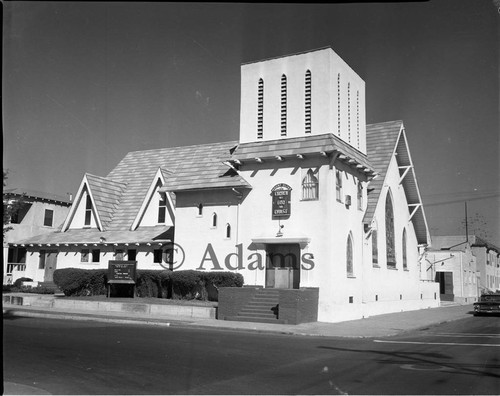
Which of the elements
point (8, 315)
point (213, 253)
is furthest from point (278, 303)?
point (8, 315)

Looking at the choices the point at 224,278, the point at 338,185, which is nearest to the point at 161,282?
the point at 224,278

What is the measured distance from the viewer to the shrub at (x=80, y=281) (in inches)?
1142

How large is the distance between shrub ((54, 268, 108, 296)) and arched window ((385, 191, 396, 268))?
17.3 meters

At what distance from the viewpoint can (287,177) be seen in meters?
26.8

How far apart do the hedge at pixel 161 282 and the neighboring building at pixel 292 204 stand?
108cm

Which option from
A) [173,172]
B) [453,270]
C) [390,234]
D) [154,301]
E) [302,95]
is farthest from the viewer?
[453,270]

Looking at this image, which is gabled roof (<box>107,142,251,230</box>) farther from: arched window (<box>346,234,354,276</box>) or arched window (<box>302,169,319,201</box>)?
arched window (<box>346,234,354,276</box>)

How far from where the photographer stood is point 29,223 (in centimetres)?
3912

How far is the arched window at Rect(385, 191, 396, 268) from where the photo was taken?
3431cm

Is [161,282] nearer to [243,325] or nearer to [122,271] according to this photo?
[122,271]

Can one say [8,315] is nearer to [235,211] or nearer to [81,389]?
[235,211]

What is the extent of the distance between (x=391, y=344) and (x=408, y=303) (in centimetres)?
2127

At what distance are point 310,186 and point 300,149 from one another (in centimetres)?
184

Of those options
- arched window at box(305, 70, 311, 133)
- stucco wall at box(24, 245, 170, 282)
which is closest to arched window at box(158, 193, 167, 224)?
stucco wall at box(24, 245, 170, 282)
